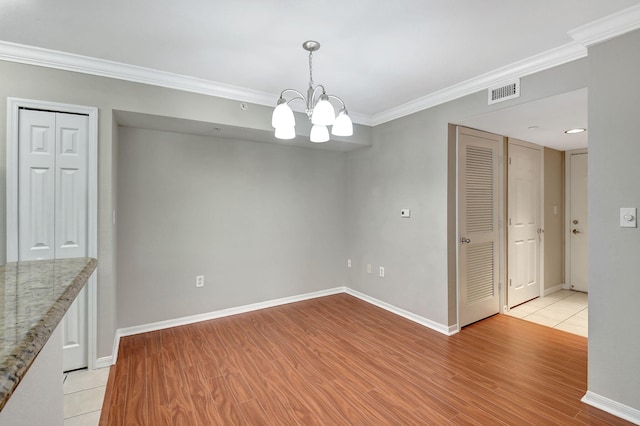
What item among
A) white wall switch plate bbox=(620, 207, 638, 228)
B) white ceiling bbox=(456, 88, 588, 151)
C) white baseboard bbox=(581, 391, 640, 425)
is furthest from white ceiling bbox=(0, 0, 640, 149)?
white baseboard bbox=(581, 391, 640, 425)

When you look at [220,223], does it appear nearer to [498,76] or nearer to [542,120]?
[498,76]

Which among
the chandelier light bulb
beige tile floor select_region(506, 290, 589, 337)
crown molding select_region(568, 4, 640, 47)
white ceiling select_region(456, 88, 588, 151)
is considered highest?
crown molding select_region(568, 4, 640, 47)

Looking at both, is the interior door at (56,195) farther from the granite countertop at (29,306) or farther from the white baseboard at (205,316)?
the granite countertop at (29,306)

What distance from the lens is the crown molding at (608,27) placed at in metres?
1.87

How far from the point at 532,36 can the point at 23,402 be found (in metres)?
3.09

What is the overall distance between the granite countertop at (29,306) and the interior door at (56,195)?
5.40 feet

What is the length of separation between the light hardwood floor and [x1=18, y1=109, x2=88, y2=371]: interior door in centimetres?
53

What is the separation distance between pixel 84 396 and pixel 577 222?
20.4ft

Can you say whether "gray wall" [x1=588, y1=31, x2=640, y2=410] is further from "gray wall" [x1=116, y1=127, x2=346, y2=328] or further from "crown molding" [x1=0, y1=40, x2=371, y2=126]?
"gray wall" [x1=116, y1=127, x2=346, y2=328]

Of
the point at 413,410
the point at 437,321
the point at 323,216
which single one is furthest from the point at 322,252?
the point at 413,410

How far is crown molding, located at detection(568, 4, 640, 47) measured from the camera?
187cm

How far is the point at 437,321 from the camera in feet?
10.9

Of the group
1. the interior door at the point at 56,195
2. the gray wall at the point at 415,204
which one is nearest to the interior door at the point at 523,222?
the gray wall at the point at 415,204

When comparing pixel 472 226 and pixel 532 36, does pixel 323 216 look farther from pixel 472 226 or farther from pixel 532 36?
pixel 532 36
